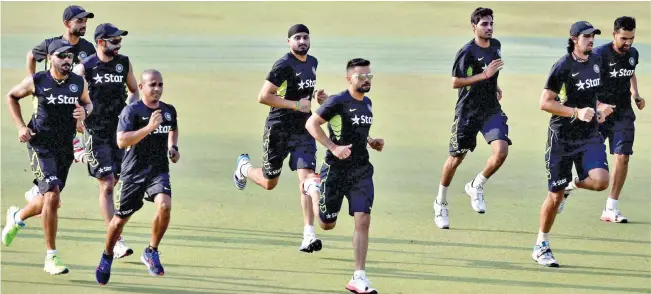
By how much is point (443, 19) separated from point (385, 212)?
85.3 feet

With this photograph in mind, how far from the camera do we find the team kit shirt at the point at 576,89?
1357 cm

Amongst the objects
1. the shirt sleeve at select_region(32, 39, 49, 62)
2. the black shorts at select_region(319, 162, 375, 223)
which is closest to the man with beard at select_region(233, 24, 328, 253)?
the black shorts at select_region(319, 162, 375, 223)

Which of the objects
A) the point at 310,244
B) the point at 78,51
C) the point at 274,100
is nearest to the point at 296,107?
the point at 274,100

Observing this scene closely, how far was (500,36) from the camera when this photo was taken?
37.1 m

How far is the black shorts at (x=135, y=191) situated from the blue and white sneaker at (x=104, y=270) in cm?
42

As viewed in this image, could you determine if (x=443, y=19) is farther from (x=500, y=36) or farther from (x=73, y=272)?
(x=73, y=272)

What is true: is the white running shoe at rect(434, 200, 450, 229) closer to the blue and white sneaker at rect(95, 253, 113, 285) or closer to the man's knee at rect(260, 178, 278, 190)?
the man's knee at rect(260, 178, 278, 190)

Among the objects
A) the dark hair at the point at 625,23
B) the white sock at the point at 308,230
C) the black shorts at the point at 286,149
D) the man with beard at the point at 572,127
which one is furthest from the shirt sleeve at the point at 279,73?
the dark hair at the point at 625,23

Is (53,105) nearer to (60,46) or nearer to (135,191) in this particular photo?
(60,46)

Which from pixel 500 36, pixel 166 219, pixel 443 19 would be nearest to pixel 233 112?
pixel 166 219

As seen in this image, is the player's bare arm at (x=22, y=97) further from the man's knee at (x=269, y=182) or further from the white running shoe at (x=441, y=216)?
the white running shoe at (x=441, y=216)

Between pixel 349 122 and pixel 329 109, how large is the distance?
22 centimetres

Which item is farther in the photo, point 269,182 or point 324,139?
point 269,182

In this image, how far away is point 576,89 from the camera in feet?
44.7
